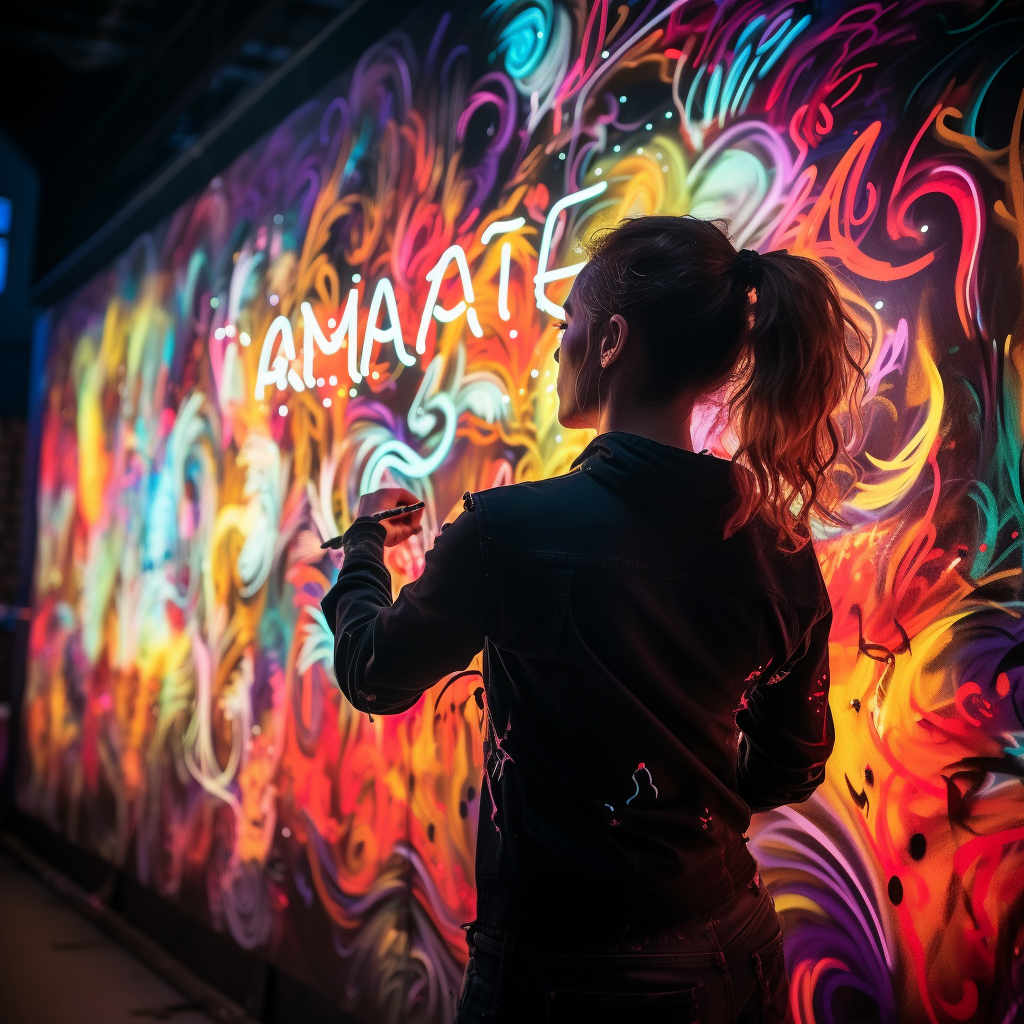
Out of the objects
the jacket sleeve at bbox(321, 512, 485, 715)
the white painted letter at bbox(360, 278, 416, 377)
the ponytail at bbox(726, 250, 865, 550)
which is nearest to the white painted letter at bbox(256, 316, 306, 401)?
the white painted letter at bbox(360, 278, 416, 377)

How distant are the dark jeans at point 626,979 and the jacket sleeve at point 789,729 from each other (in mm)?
272

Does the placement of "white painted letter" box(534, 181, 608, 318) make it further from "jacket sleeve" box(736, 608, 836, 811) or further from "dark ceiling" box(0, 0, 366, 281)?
"dark ceiling" box(0, 0, 366, 281)

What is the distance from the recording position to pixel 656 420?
1157 millimetres

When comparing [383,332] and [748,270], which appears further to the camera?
[383,332]

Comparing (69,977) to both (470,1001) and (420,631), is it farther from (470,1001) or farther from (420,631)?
(420,631)

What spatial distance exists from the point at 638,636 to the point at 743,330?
1.24ft

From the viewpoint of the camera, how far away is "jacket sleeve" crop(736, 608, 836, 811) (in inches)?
48.9

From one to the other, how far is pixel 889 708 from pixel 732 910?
548 mm

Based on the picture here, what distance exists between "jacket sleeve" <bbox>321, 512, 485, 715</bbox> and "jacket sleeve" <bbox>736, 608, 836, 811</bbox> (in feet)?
1.31

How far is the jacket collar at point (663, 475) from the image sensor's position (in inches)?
43.1

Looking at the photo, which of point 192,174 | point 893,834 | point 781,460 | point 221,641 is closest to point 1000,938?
point 893,834

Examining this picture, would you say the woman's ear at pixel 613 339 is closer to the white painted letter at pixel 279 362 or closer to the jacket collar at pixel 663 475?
the jacket collar at pixel 663 475

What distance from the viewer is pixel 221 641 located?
3.46m

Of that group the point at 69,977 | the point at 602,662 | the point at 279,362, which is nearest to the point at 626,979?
the point at 602,662
